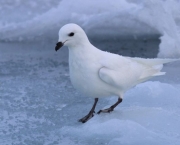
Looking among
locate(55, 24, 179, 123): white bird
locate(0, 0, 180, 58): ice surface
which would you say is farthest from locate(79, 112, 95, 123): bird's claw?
locate(0, 0, 180, 58): ice surface

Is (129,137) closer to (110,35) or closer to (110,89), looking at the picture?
(110,89)

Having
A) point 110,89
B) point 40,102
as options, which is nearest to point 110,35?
point 40,102

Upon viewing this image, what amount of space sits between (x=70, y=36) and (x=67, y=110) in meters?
0.72

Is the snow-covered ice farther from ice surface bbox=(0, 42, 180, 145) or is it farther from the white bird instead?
the white bird

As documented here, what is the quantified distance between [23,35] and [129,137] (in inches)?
113

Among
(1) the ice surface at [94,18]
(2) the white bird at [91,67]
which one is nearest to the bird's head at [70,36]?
(2) the white bird at [91,67]

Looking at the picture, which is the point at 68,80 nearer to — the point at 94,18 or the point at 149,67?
the point at 149,67

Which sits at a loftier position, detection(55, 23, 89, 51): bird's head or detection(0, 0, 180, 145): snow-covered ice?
detection(55, 23, 89, 51): bird's head

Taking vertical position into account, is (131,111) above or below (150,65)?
below

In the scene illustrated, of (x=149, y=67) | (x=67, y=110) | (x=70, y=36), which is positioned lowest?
(x=67, y=110)

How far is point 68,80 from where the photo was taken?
14.3ft

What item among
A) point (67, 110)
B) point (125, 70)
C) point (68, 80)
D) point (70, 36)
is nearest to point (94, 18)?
point (68, 80)

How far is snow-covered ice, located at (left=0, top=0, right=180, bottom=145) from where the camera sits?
125 inches

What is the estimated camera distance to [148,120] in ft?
10.8
